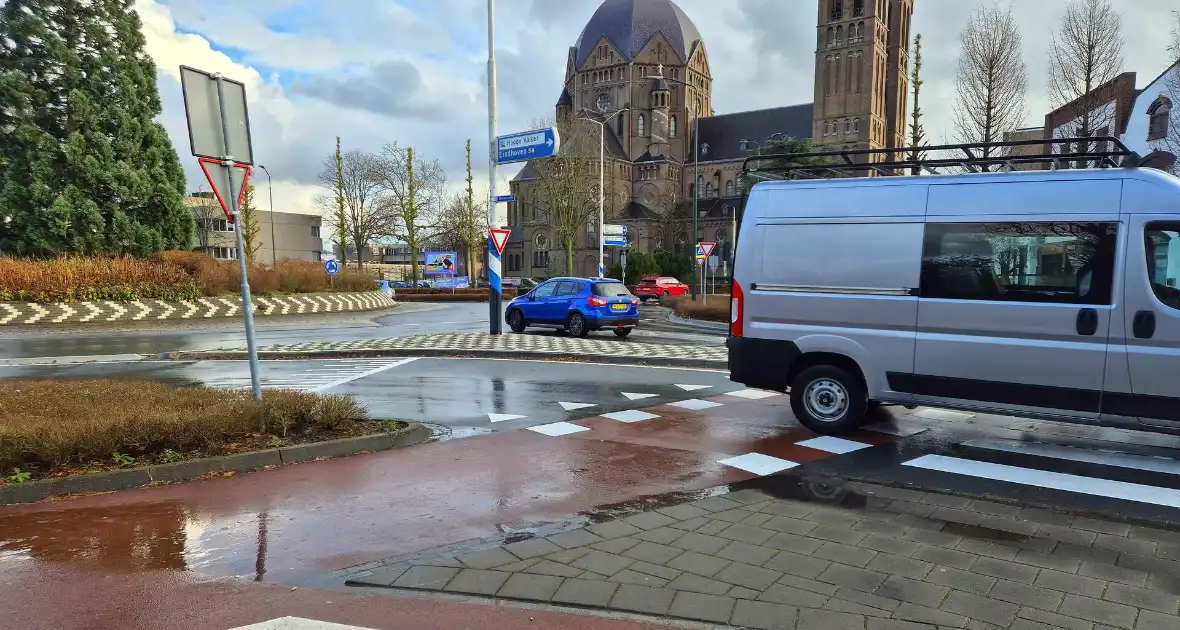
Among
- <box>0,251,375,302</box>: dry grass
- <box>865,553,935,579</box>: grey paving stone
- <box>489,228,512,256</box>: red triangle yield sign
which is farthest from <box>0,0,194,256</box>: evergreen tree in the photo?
<box>865,553,935,579</box>: grey paving stone

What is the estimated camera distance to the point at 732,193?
8000cm

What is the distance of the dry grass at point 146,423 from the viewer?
16.4ft

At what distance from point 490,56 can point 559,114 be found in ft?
236

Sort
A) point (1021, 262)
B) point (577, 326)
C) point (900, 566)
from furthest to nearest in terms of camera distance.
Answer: point (577, 326)
point (1021, 262)
point (900, 566)

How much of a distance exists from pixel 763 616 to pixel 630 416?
4735 mm

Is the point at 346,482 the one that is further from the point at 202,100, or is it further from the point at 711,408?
the point at 711,408

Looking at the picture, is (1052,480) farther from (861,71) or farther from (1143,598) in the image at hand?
(861,71)

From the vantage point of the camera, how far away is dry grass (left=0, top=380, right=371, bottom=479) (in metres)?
5.00

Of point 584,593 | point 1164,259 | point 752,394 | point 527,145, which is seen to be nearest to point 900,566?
point 584,593

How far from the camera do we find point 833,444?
251 inches

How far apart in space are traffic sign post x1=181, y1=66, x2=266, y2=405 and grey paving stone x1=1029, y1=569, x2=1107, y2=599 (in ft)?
19.8

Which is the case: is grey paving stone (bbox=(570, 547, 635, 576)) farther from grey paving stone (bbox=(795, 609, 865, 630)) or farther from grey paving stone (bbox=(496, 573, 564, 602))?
grey paving stone (bbox=(795, 609, 865, 630))

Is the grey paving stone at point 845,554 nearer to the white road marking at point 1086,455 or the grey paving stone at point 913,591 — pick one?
the grey paving stone at point 913,591

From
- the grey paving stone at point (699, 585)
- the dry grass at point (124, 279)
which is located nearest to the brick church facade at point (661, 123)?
the dry grass at point (124, 279)
